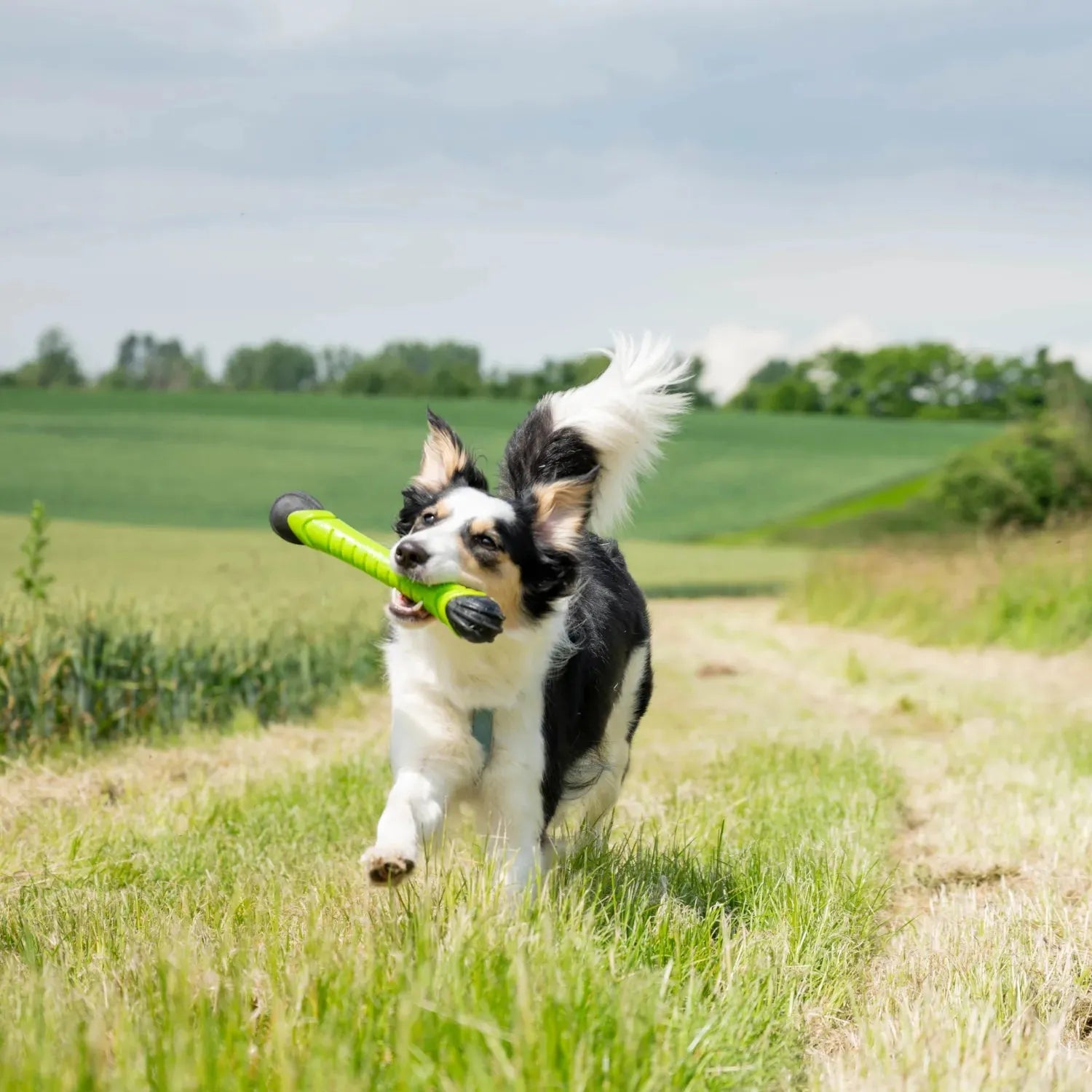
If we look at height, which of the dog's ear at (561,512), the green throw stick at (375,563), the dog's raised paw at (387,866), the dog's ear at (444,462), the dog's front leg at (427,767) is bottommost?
the dog's raised paw at (387,866)

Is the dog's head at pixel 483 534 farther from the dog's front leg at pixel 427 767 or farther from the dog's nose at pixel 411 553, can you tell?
the dog's front leg at pixel 427 767

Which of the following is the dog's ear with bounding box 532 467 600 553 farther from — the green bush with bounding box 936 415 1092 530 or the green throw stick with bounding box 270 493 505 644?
the green bush with bounding box 936 415 1092 530

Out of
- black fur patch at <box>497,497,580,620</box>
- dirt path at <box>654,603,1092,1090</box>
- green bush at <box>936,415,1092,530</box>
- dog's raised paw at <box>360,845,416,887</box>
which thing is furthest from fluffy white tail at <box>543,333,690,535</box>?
green bush at <box>936,415,1092,530</box>

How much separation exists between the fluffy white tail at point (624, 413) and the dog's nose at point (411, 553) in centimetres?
138

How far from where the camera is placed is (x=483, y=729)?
3953 millimetres

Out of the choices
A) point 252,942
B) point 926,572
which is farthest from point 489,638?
point 926,572

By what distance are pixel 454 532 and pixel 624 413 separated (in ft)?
4.60

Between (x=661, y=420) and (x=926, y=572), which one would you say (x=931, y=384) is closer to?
(x=926, y=572)

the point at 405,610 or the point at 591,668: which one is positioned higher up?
the point at 405,610

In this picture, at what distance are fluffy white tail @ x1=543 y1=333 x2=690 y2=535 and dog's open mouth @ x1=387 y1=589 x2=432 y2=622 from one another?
126 cm

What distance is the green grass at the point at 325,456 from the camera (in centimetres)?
1798

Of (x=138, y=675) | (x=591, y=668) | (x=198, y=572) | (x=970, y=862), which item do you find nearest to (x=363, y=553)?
(x=591, y=668)

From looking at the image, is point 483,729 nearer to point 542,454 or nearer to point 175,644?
point 542,454

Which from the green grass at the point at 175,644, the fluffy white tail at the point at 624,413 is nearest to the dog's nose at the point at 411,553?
the fluffy white tail at the point at 624,413
